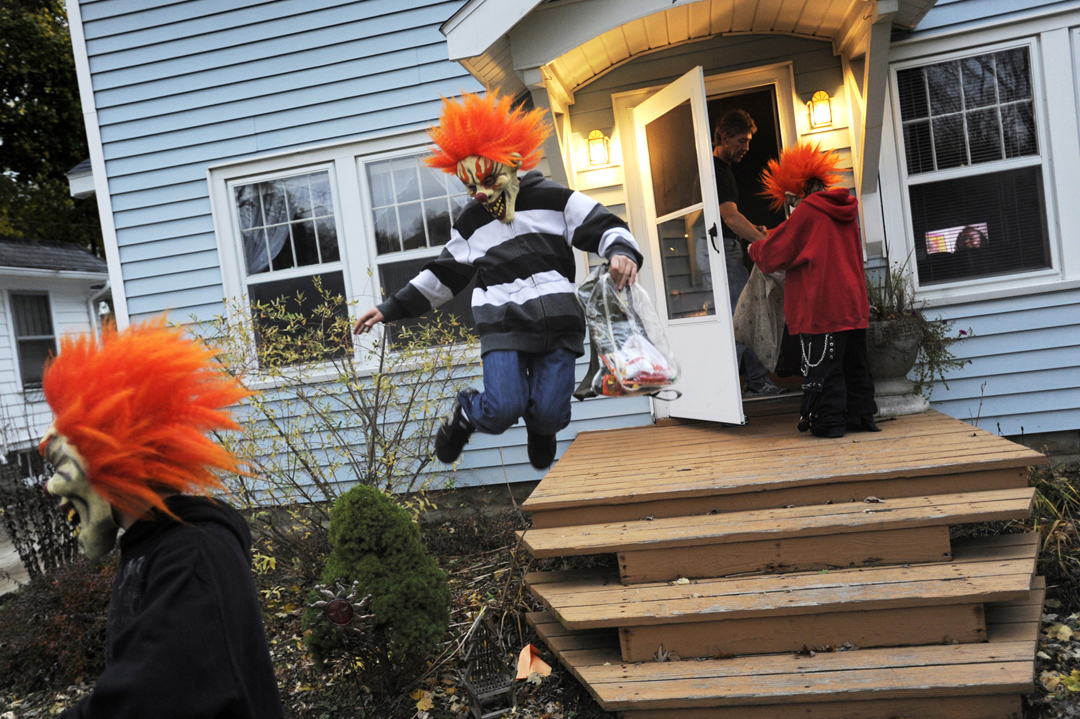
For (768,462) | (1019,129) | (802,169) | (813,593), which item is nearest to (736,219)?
(802,169)

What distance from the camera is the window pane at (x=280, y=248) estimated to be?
591cm

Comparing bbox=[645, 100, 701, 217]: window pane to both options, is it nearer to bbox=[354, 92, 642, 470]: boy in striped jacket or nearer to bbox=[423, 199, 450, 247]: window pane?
bbox=[423, 199, 450, 247]: window pane

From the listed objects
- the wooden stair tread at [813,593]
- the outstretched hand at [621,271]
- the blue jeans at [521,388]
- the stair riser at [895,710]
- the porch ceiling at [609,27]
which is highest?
the porch ceiling at [609,27]

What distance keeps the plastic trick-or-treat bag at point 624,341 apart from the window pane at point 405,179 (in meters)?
3.54

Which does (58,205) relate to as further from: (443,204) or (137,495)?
(137,495)

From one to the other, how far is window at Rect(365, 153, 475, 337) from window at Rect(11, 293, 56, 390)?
895cm

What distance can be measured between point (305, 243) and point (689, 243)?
302 centimetres

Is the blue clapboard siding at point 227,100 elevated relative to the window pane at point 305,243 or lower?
elevated

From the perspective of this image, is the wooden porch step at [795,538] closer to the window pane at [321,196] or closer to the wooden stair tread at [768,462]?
the wooden stair tread at [768,462]

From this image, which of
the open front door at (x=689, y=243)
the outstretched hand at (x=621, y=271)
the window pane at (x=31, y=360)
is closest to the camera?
the outstretched hand at (x=621, y=271)

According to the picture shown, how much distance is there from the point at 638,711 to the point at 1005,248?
411cm

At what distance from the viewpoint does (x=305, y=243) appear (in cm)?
589

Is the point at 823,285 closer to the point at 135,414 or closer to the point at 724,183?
the point at 724,183

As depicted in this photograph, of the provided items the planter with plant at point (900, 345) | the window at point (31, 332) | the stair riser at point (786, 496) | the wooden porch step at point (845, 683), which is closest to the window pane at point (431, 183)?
the stair riser at point (786, 496)
